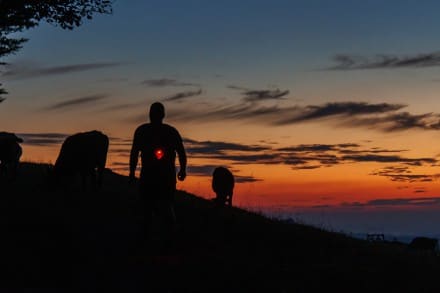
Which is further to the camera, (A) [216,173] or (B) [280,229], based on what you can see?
(A) [216,173]

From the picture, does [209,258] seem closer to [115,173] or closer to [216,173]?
[216,173]

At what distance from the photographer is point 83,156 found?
2528 centimetres

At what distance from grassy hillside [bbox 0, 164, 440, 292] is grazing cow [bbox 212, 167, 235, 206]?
524 cm

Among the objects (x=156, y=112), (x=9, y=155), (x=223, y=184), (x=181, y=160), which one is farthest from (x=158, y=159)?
(x=9, y=155)

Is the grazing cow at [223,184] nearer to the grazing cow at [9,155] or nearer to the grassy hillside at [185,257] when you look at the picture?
the grassy hillside at [185,257]

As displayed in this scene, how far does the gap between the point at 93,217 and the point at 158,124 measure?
5.49 m

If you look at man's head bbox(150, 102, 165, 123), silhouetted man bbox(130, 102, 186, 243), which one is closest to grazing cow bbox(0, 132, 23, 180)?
silhouetted man bbox(130, 102, 186, 243)

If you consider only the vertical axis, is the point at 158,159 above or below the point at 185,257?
above

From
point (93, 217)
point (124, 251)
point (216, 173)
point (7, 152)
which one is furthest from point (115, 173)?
point (124, 251)

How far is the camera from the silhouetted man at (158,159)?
15.0 m

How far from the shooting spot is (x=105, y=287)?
12641 mm

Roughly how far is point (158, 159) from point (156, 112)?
3.41ft

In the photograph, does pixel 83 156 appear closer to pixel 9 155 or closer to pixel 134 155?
pixel 9 155

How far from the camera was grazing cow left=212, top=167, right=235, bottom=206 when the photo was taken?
87.8 ft
